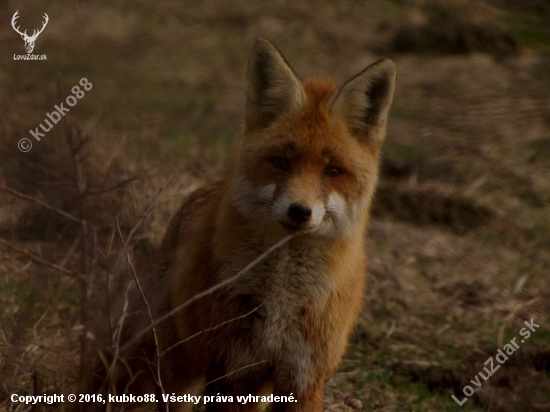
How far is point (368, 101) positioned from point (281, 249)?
50.9 inches

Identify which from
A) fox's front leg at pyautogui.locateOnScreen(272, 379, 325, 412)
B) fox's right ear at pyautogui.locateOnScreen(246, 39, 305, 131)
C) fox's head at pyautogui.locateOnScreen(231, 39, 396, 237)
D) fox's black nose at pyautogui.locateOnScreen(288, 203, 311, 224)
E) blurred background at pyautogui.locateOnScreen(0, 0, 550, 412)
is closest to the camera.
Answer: fox's black nose at pyautogui.locateOnScreen(288, 203, 311, 224)

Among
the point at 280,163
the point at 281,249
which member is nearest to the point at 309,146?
the point at 280,163

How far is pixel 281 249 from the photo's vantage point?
168 inches

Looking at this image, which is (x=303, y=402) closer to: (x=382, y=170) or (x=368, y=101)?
(x=368, y=101)

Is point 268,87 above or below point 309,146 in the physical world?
above

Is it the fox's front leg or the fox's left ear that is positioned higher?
the fox's left ear

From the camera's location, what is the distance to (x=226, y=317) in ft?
13.7

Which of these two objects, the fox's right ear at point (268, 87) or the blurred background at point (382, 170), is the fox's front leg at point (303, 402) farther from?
the fox's right ear at point (268, 87)

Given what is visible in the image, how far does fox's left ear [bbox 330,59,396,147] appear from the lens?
4.52m

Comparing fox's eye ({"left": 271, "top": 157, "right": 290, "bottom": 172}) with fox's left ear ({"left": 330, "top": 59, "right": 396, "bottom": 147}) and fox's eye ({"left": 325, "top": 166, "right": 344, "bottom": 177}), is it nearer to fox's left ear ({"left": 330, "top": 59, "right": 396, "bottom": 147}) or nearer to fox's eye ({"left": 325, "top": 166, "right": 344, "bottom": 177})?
fox's eye ({"left": 325, "top": 166, "right": 344, "bottom": 177})

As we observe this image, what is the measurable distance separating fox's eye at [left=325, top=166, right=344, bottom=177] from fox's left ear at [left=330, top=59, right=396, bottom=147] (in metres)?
0.42

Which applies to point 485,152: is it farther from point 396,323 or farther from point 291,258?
point 291,258

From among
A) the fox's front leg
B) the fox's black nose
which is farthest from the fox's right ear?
the fox's front leg

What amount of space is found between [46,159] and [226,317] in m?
4.22
